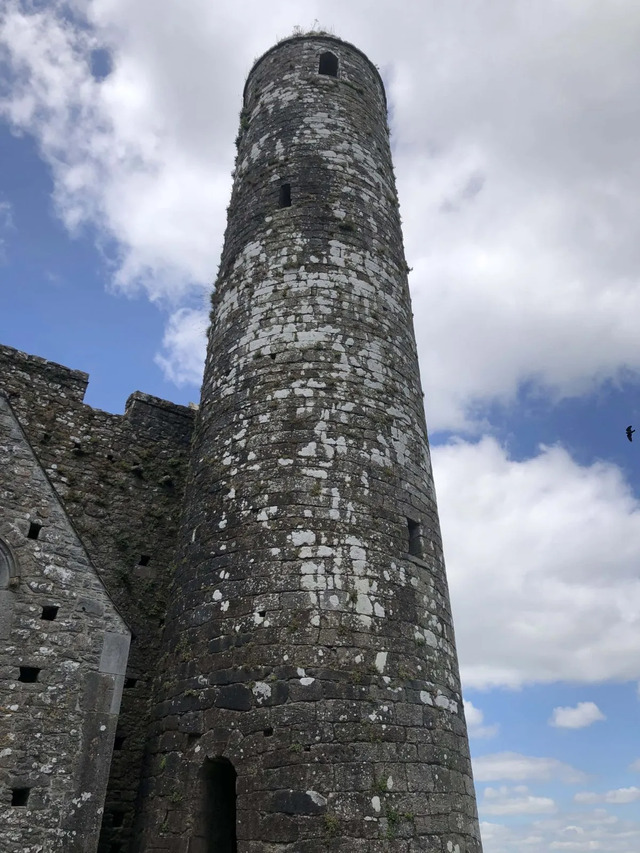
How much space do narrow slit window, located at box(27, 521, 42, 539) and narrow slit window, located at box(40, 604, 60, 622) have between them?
79 cm

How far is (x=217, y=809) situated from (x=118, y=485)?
517 centimetres

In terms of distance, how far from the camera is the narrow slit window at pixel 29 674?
6926 millimetres

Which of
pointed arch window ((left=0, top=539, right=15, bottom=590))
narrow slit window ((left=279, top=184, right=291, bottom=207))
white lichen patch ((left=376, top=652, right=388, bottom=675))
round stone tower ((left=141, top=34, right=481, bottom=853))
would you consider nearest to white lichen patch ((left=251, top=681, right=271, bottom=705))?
round stone tower ((left=141, top=34, right=481, bottom=853))

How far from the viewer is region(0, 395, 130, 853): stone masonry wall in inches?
Result: 254

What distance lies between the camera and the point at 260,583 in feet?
22.5

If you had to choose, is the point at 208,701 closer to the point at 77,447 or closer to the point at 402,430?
the point at 402,430

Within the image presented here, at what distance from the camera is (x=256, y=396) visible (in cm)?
829

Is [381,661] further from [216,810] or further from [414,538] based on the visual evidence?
[216,810]

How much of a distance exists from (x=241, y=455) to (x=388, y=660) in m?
2.86

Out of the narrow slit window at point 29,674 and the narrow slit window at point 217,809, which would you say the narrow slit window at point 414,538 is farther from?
the narrow slit window at point 29,674

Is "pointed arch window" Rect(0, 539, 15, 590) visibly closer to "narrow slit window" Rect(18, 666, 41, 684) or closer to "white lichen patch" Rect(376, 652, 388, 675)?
"narrow slit window" Rect(18, 666, 41, 684)

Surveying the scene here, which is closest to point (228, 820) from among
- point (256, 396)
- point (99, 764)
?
point (99, 764)

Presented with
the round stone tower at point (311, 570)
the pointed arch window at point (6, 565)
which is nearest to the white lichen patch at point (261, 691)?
A: the round stone tower at point (311, 570)

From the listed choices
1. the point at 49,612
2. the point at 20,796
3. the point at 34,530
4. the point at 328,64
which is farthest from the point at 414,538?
the point at 328,64
